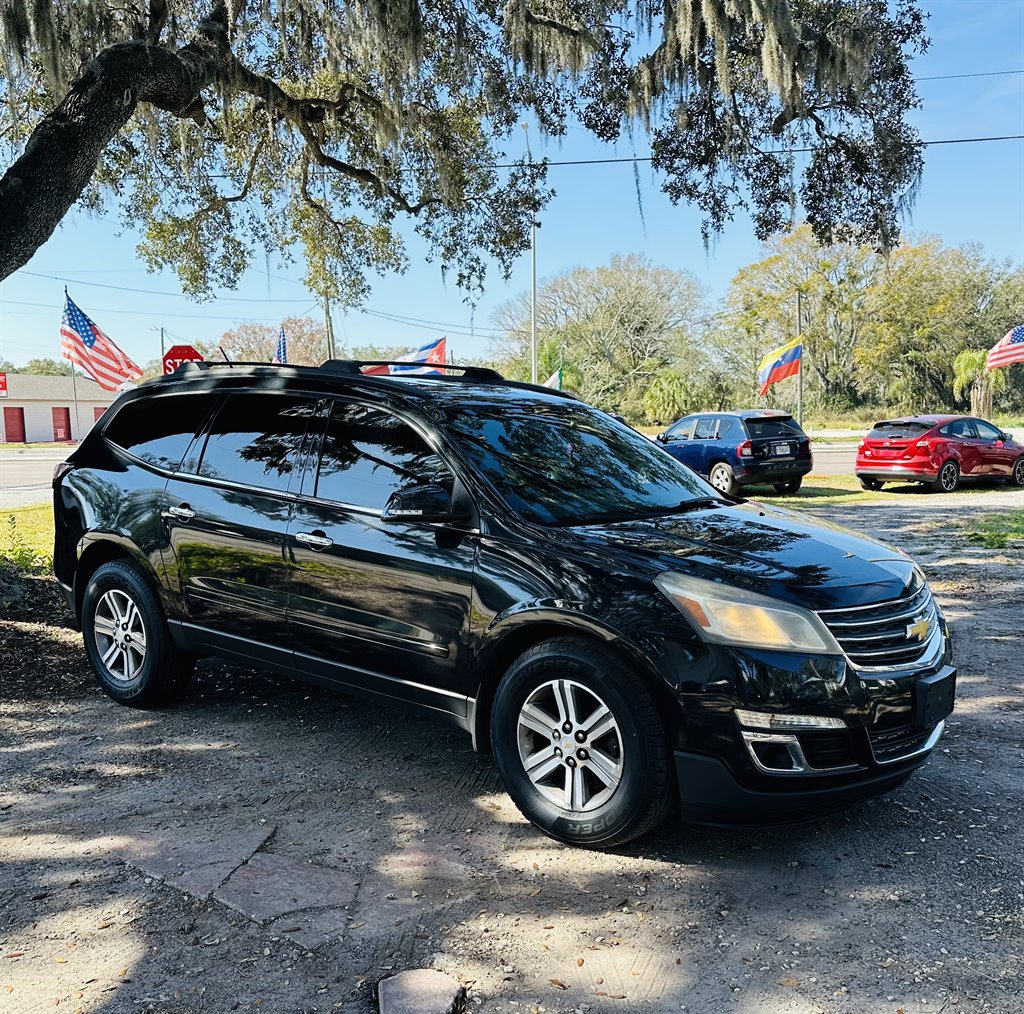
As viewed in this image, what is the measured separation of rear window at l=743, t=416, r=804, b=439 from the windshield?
13050 mm

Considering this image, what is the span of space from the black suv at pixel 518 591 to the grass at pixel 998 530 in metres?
7.57

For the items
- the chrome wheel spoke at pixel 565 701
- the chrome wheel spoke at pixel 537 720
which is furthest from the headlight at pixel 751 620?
the chrome wheel spoke at pixel 537 720

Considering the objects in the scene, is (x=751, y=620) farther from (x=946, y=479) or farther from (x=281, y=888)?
(x=946, y=479)

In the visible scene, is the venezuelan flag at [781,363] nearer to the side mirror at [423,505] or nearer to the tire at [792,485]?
the tire at [792,485]

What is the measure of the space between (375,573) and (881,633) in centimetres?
204

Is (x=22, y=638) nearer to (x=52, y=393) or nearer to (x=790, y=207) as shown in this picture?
(x=790, y=207)

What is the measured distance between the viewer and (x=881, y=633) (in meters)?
3.45

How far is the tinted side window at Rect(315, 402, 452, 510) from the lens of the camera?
13.8 ft

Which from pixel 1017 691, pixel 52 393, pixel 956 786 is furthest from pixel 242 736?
pixel 52 393

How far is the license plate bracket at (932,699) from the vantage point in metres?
3.45

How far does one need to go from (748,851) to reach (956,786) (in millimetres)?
1177

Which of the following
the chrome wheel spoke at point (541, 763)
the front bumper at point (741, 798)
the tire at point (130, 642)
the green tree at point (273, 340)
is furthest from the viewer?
the green tree at point (273, 340)

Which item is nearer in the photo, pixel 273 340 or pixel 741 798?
pixel 741 798

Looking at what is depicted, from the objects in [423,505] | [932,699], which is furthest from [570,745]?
[932,699]
